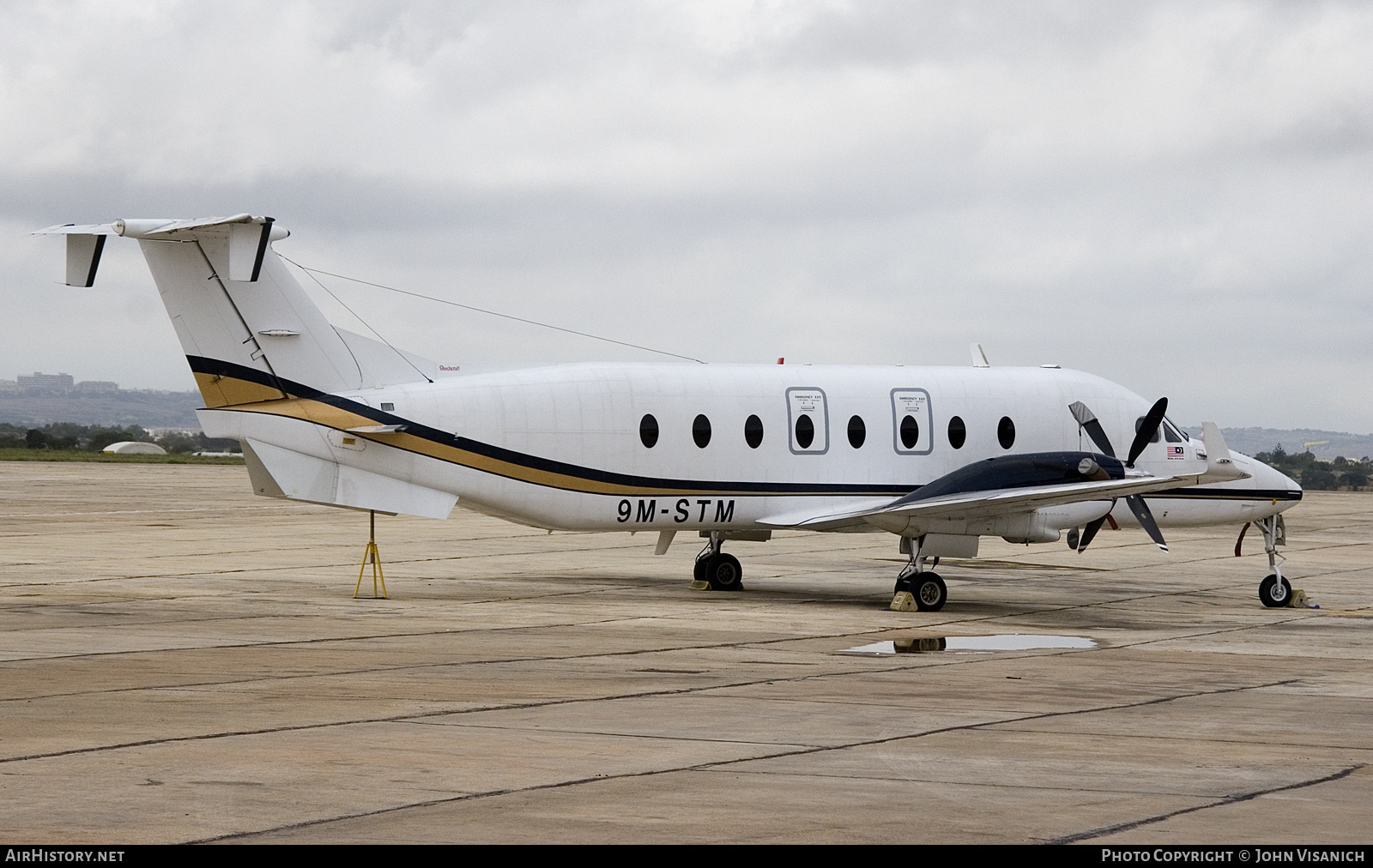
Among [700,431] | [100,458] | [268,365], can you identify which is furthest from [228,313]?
[100,458]

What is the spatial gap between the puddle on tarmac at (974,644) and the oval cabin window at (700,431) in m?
5.97

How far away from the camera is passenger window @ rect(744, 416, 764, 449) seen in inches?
1012

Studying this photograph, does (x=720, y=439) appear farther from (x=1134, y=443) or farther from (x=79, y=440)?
(x=79, y=440)

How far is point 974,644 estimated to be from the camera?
19922 millimetres

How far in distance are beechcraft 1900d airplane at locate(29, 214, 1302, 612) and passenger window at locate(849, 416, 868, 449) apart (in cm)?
Result: 3

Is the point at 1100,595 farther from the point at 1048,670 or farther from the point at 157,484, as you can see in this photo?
the point at 157,484

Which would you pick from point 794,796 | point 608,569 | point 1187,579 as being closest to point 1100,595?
point 1187,579

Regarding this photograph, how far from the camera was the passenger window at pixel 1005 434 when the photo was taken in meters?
27.4

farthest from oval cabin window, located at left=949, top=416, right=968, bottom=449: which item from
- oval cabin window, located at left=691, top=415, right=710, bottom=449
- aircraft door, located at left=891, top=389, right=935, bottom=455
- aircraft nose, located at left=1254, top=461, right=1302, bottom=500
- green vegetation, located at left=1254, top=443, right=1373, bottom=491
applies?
green vegetation, located at left=1254, top=443, right=1373, bottom=491

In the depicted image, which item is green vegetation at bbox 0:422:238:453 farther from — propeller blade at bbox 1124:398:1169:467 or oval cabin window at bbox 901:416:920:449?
propeller blade at bbox 1124:398:1169:467

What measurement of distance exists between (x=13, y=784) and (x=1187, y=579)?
25932 mm

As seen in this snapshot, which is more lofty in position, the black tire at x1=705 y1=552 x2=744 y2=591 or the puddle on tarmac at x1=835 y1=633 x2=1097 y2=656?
the black tire at x1=705 y1=552 x2=744 y2=591

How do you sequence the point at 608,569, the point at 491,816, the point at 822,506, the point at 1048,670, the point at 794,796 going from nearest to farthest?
the point at 491,816
the point at 794,796
the point at 1048,670
the point at 822,506
the point at 608,569
